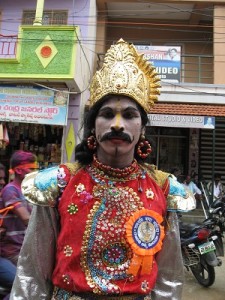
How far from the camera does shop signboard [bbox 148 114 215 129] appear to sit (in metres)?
8.65

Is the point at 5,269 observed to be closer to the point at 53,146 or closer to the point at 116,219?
the point at 116,219

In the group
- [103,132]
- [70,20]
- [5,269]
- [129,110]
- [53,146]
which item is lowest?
[5,269]

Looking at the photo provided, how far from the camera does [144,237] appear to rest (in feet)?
4.81

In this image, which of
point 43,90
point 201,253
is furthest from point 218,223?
point 43,90

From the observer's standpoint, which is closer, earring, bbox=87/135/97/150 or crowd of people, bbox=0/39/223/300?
crowd of people, bbox=0/39/223/300

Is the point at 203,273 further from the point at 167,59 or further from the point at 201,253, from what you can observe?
the point at 167,59

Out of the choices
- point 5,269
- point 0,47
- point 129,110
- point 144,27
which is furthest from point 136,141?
point 144,27

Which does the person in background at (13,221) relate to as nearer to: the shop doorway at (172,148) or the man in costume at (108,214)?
the man in costume at (108,214)

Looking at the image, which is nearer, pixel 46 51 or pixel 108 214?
pixel 108 214

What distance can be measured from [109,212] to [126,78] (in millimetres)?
576

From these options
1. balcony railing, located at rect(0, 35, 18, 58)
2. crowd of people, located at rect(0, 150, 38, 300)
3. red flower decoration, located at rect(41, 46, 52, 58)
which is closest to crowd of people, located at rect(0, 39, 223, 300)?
crowd of people, located at rect(0, 150, 38, 300)

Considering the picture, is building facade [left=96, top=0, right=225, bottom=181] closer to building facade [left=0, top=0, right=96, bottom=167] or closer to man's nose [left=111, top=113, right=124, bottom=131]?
building facade [left=0, top=0, right=96, bottom=167]

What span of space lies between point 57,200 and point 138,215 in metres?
0.35

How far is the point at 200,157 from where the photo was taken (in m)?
11.2
